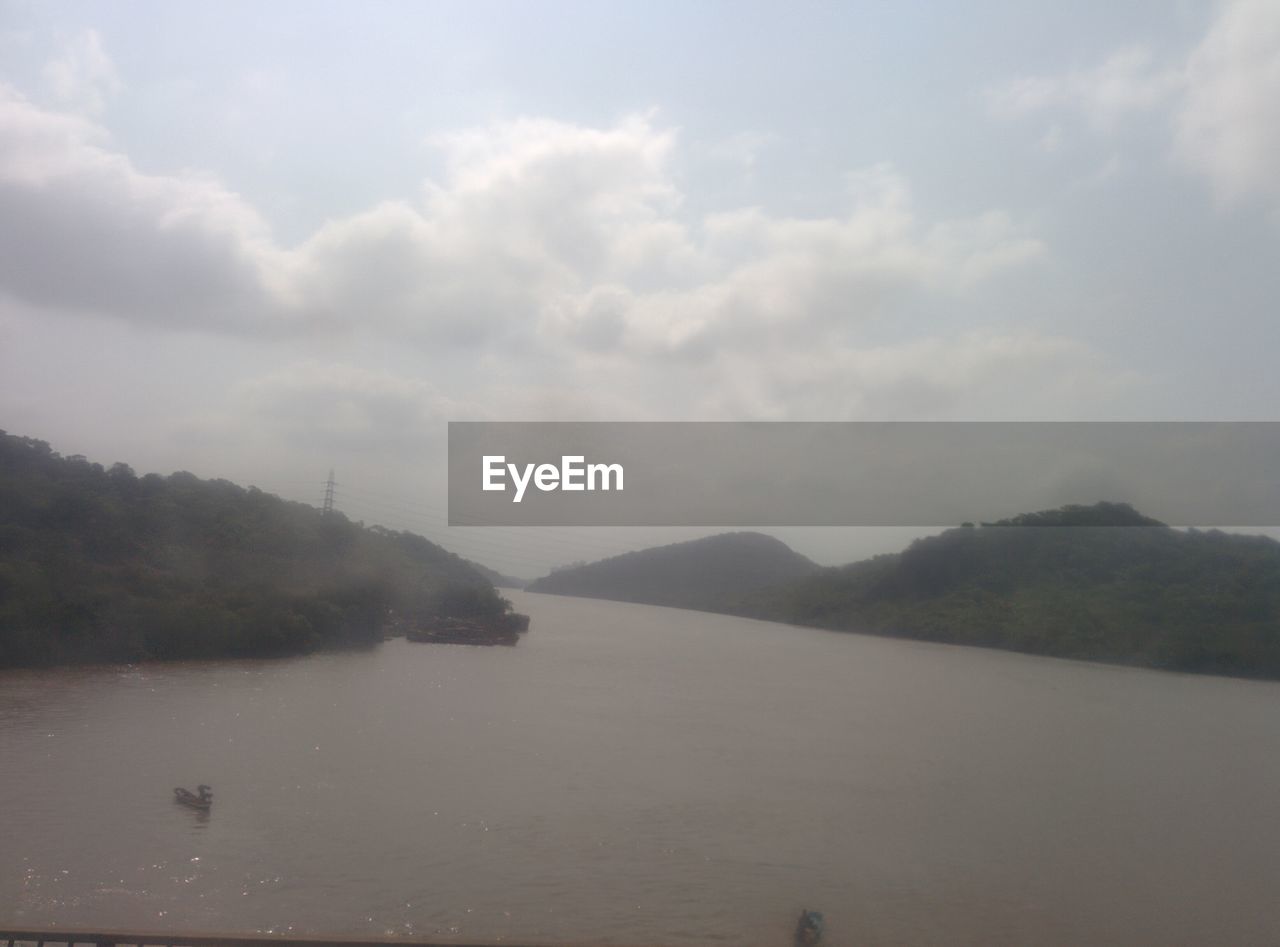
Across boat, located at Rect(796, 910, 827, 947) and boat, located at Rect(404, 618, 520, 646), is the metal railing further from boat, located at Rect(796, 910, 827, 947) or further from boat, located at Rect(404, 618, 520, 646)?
boat, located at Rect(404, 618, 520, 646)

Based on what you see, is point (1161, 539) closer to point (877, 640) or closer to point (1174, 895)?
point (877, 640)

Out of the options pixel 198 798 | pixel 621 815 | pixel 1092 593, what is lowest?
pixel 621 815

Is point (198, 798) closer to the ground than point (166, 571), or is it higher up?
closer to the ground

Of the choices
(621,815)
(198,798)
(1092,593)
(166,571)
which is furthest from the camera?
(1092,593)

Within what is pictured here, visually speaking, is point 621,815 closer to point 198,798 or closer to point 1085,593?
point 198,798

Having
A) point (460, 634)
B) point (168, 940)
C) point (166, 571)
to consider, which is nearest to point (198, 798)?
point (168, 940)

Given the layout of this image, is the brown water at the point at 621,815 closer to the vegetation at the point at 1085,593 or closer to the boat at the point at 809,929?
the boat at the point at 809,929

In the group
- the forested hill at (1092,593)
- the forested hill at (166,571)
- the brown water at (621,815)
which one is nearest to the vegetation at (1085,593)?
the forested hill at (1092,593)

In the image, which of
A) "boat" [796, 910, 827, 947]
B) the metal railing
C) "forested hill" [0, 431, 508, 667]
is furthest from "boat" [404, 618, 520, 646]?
the metal railing
